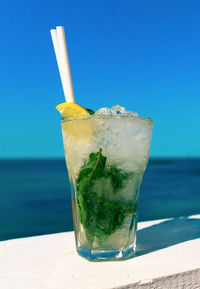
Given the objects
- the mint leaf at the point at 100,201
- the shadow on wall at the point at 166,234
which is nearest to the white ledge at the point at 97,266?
the shadow on wall at the point at 166,234

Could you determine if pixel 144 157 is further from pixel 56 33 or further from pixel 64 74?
pixel 56 33

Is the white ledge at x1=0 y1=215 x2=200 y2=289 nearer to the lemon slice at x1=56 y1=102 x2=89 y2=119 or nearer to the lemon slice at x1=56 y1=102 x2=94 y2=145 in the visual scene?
the lemon slice at x1=56 y1=102 x2=94 y2=145

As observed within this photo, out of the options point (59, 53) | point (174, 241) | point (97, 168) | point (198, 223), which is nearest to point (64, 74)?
point (59, 53)

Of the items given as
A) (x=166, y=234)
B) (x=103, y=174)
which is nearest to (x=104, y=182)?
(x=103, y=174)

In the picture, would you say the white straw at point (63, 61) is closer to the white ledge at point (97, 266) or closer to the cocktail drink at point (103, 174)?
the cocktail drink at point (103, 174)

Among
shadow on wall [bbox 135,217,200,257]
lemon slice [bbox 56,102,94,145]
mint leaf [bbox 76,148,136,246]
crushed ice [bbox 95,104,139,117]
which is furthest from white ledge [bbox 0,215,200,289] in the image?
crushed ice [bbox 95,104,139,117]

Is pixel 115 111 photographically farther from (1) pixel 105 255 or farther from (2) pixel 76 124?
(1) pixel 105 255
